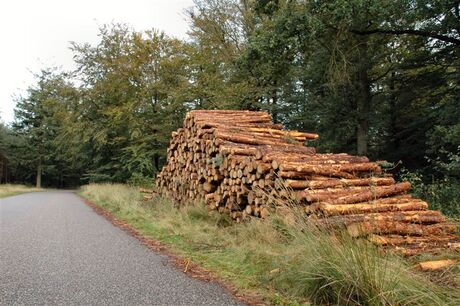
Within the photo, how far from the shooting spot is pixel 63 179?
2245 inches

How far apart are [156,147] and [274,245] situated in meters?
19.6

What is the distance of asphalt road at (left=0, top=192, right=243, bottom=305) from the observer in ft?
12.8

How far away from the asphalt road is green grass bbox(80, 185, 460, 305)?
0.48 meters

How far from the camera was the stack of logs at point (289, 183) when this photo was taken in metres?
5.03

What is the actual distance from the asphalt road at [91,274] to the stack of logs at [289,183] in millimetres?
1776

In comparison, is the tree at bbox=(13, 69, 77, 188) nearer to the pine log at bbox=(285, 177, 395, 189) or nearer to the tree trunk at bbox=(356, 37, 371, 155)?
the tree trunk at bbox=(356, 37, 371, 155)

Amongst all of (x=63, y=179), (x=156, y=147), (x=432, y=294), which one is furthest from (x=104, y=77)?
(x=63, y=179)

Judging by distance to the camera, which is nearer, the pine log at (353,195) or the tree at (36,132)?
the pine log at (353,195)

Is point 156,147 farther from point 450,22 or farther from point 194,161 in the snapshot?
point 450,22

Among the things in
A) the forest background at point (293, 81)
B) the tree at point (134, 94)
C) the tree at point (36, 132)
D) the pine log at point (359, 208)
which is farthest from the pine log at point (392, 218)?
the tree at point (36, 132)

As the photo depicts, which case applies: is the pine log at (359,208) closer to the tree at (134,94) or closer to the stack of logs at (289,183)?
the stack of logs at (289,183)

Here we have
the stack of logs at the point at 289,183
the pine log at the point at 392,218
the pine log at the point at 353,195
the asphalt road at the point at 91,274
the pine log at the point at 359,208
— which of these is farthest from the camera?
the pine log at the point at 353,195

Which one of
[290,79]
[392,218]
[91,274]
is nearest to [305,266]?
[392,218]

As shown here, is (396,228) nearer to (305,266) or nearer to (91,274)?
(305,266)
